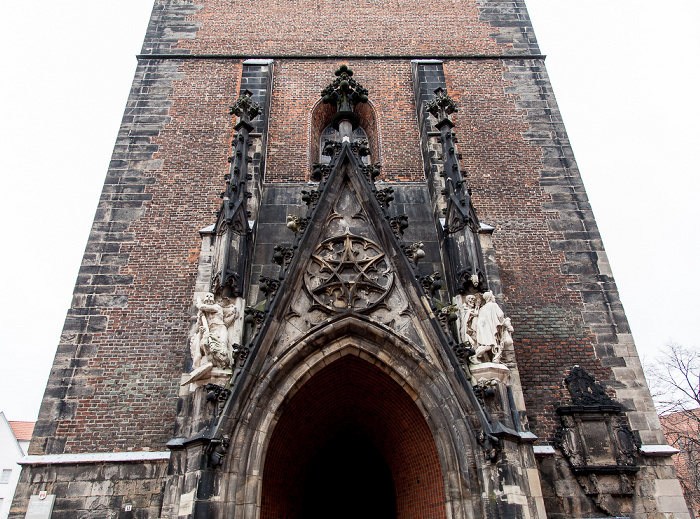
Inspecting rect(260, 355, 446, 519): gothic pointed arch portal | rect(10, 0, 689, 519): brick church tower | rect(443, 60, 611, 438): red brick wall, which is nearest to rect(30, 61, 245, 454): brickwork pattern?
rect(10, 0, 689, 519): brick church tower

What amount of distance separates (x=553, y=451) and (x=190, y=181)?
839 cm

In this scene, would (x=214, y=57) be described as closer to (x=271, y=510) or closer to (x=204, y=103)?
(x=204, y=103)

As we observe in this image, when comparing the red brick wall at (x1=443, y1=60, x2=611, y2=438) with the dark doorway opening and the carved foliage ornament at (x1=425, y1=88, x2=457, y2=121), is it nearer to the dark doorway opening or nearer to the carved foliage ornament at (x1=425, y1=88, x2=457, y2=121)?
the carved foliage ornament at (x1=425, y1=88, x2=457, y2=121)

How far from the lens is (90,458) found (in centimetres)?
755

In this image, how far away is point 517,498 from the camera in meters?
6.00

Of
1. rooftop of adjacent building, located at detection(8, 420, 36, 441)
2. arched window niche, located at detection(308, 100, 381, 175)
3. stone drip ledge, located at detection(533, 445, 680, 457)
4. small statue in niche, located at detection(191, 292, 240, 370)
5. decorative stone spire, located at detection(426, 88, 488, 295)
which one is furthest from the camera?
rooftop of adjacent building, located at detection(8, 420, 36, 441)

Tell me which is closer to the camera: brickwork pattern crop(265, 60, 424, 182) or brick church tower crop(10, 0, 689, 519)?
brick church tower crop(10, 0, 689, 519)

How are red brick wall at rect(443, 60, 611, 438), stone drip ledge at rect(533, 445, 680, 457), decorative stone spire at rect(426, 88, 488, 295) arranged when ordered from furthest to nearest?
red brick wall at rect(443, 60, 611, 438), stone drip ledge at rect(533, 445, 680, 457), decorative stone spire at rect(426, 88, 488, 295)

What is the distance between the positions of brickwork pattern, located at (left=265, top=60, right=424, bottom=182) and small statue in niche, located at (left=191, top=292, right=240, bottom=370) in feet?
13.7

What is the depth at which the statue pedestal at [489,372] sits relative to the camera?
262 inches

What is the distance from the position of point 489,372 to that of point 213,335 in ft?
12.2

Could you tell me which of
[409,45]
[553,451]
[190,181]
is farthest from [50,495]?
[409,45]

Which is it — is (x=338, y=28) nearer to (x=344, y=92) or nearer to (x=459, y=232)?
(x=344, y=92)

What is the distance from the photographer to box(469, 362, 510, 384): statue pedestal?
665cm
